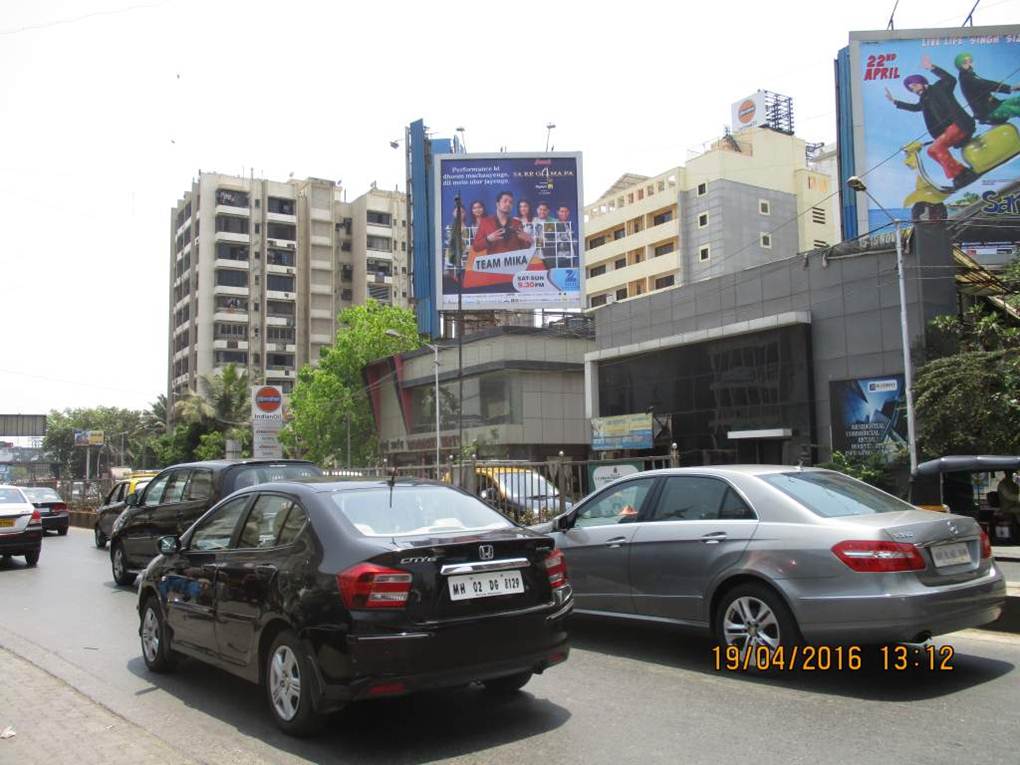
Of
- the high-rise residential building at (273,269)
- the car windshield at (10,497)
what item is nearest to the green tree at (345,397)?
the high-rise residential building at (273,269)

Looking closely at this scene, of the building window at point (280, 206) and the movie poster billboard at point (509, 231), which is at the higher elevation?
the building window at point (280, 206)

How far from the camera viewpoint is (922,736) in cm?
474

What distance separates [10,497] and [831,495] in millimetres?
15141

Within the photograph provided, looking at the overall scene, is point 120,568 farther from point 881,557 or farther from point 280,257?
point 280,257

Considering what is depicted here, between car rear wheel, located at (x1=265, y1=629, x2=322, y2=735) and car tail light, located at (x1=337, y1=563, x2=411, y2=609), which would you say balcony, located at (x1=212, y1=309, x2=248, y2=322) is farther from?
car tail light, located at (x1=337, y1=563, x2=411, y2=609)

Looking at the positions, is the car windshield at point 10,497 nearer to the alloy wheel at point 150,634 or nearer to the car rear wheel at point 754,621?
the alloy wheel at point 150,634

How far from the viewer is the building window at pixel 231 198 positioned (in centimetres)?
8775

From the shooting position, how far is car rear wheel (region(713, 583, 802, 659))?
5863 mm

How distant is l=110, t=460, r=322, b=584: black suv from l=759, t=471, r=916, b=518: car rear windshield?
6044 millimetres

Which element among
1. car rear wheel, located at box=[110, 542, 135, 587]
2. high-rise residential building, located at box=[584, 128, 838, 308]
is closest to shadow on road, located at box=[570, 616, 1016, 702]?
car rear wheel, located at box=[110, 542, 135, 587]

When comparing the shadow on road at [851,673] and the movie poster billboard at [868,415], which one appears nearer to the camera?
the shadow on road at [851,673]

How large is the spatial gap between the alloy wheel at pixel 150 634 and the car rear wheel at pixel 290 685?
80.4 inches

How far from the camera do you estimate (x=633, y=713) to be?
540 centimetres

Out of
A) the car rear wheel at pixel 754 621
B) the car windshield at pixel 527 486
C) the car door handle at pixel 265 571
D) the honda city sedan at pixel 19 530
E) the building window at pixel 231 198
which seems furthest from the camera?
the building window at pixel 231 198
